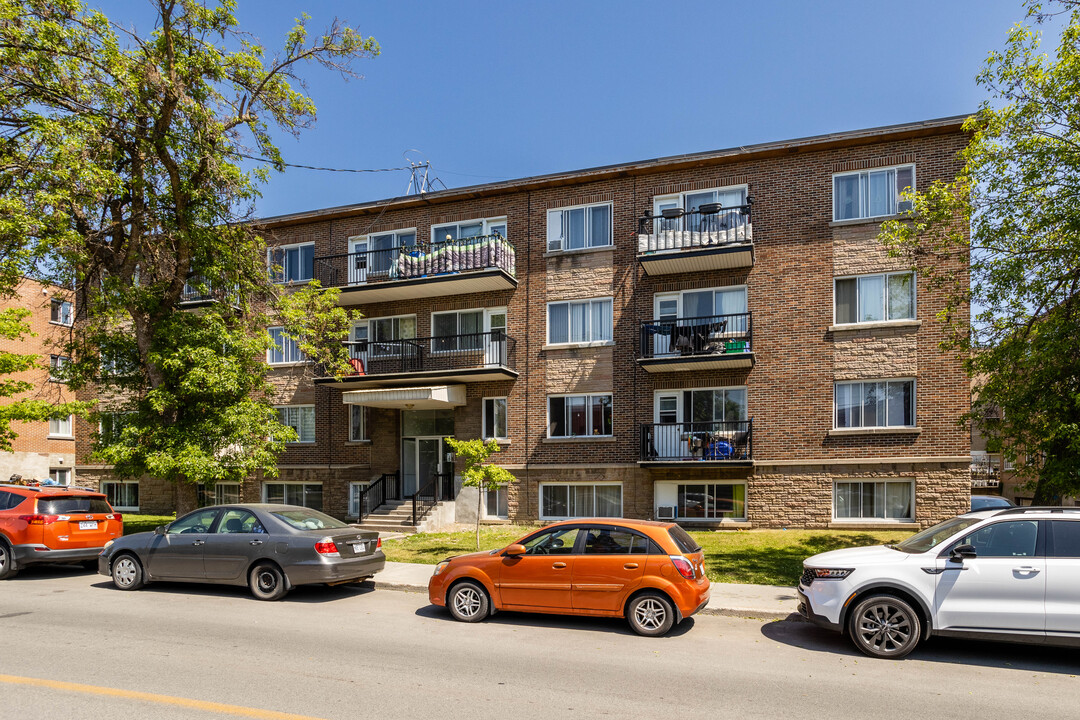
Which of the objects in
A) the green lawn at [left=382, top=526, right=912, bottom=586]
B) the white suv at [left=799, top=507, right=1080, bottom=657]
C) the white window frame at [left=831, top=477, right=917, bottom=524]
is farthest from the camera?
the white window frame at [left=831, top=477, right=917, bottom=524]

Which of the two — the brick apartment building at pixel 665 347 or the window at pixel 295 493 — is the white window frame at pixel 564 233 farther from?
the window at pixel 295 493

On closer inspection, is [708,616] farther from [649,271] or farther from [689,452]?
[649,271]

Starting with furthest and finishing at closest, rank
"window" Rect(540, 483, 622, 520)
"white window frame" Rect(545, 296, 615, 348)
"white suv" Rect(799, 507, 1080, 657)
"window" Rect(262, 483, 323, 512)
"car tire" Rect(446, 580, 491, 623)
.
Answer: "window" Rect(262, 483, 323, 512) < "white window frame" Rect(545, 296, 615, 348) < "window" Rect(540, 483, 622, 520) < "car tire" Rect(446, 580, 491, 623) < "white suv" Rect(799, 507, 1080, 657)

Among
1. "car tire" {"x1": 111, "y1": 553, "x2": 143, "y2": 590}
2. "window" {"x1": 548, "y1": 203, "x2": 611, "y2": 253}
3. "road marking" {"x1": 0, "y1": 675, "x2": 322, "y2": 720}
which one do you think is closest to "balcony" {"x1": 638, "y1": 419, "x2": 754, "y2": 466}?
"window" {"x1": 548, "y1": 203, "x2": 611, "y2": 253}

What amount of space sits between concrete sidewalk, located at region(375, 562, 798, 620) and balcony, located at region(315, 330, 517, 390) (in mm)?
8732

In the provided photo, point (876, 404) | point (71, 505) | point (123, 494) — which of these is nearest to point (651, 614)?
point (71, 505)

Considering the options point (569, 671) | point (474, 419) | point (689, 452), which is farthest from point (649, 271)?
point (569, 671)

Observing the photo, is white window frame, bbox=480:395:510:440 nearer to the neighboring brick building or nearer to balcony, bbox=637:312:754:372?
balcony, bbox=637:312:754:372

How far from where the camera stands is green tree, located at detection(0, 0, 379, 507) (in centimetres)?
1434

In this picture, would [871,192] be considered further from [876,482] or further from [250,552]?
[250,552]

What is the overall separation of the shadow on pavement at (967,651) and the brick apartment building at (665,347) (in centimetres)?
1021

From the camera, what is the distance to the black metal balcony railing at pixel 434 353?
21.6 metres

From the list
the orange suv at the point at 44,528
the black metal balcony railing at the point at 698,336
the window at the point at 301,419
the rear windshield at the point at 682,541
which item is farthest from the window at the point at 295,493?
the rear windshield at the point at 682,541

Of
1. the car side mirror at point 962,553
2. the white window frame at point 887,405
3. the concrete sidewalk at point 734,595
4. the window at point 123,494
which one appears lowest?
the window at point 123,494
